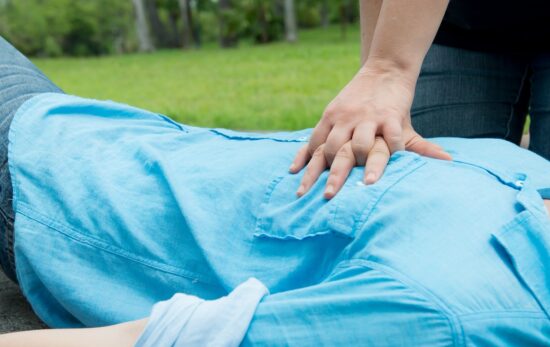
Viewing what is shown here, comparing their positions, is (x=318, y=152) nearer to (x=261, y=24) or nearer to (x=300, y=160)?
(x=300, y=160)

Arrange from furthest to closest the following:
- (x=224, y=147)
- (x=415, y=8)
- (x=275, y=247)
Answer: (x=415, y=8), (x=224, y=147), (x=275, y=247)

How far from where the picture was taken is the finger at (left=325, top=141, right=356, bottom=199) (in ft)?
3.30

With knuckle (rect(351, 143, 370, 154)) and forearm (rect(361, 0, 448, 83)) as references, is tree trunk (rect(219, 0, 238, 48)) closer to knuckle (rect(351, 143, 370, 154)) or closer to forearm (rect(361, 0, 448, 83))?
forearm (rect(361, 0, 448, 83))

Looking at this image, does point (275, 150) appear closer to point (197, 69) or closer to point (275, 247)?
point (275, 247)

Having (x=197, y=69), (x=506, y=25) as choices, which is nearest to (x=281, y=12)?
(x=197, y=69)

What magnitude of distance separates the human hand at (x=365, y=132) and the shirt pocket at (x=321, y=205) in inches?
0.6

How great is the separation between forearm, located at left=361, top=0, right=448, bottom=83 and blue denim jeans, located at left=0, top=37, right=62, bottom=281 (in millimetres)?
654

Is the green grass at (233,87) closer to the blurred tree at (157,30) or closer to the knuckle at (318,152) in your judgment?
the knuckle at (318,152)

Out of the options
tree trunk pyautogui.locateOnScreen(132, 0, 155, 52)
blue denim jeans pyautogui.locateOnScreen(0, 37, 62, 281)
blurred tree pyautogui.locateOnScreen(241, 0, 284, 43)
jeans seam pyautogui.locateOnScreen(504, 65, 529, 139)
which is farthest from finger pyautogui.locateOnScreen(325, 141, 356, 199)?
blurred tree pyautogui.locateOnScreen(241, 0, 284, 43)

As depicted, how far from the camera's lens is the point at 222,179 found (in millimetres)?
1111

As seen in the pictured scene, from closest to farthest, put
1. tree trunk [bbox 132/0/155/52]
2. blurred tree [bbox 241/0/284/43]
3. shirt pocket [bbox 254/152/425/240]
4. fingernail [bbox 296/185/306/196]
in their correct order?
shirt pocket [bbox 254/152/425/240] < fingernail [bbox 296/185/306/196] < tree trunk [bbox 132/0/155/52] < blurred tree [bbox 241/0/284/43]

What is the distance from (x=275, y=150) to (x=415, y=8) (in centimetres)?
39

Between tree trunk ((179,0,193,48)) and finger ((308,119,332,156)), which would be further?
tree trunk ((179,0,193,48))

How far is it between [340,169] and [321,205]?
Result: 8cm
